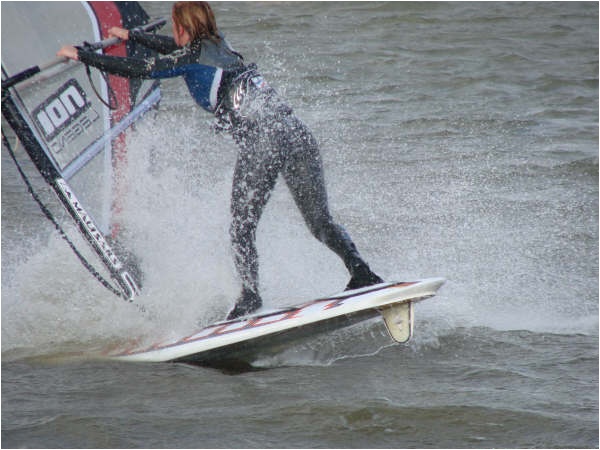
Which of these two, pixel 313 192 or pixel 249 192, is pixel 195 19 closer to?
pixel 249 192

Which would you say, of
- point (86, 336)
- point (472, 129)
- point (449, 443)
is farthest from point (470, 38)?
point (449, 443)

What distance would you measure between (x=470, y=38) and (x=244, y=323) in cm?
827

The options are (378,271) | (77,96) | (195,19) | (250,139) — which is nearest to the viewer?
(195,19)

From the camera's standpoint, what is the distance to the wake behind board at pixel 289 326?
3.83m

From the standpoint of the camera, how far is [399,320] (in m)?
3.96

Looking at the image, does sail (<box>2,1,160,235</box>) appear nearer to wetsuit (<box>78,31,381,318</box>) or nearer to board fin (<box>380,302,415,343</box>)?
wetsuit (<box>78,31,381,318</box>)

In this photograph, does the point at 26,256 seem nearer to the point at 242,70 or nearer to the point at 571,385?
the point at 242,70

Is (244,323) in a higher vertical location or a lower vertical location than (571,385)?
higher

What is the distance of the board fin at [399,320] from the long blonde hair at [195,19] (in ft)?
4.47

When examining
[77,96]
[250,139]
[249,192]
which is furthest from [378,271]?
[77,96]

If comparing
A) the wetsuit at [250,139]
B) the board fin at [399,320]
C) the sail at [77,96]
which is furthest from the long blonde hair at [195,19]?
the board fin at [399,320]

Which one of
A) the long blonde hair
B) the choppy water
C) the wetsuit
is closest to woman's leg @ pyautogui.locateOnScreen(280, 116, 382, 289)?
the wetsuit

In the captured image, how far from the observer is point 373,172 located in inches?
294

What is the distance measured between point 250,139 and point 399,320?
1.00 meters
